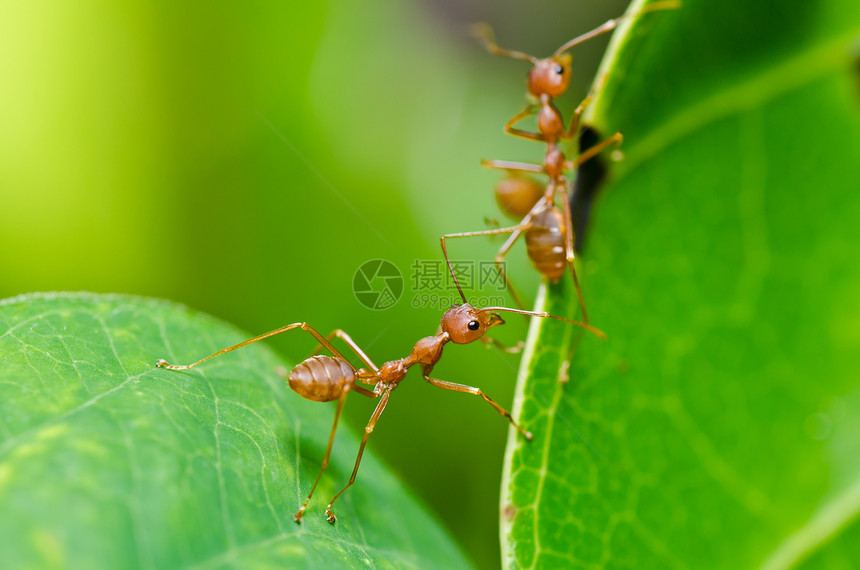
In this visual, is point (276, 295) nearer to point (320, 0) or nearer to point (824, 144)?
point (320, 0)

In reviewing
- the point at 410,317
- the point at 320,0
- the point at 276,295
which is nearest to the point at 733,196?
the point at 410,317

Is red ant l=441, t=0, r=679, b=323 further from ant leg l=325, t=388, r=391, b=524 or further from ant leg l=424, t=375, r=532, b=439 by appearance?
ant leg l=325, t=388, r=391, b=524

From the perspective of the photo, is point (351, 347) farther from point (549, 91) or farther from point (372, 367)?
point (549, 91)

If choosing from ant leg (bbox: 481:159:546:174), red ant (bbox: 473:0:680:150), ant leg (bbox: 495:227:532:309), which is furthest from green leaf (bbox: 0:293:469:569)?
red ant (bbox: 473:0:680:150)

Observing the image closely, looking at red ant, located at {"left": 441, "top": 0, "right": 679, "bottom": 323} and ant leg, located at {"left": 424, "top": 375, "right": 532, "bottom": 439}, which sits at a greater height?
red ant, located at {"left": 441, "top": 0, "right": 679, "bottom": 323}

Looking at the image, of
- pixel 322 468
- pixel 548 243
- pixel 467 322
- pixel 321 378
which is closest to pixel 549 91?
pixel 548 243

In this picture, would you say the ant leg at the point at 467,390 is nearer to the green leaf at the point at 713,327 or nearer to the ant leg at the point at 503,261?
the ant leg at the point at 503,261
